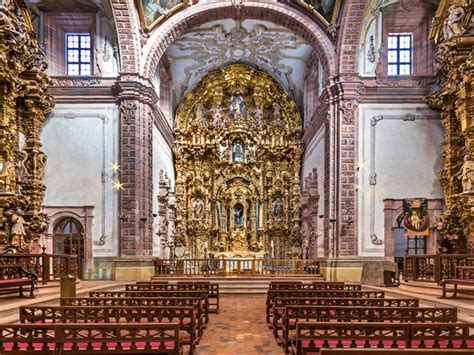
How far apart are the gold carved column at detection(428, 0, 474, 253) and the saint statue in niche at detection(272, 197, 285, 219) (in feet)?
38.1

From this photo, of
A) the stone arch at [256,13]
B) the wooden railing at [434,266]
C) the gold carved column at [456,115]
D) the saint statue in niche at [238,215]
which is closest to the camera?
the wooden railing at [434,266]

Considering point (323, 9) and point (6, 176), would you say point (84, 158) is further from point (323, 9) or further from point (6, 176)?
point (323, 9)

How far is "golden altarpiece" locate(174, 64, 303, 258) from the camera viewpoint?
27.9 meters

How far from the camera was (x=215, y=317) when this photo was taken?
11312 millimetres

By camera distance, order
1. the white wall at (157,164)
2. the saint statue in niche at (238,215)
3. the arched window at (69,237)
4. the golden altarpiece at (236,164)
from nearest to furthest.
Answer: the arched window at (69,237) → the white wall at (157,164) → the golden altarpiece at (236,164) → the saint statue in niche at (238,215)

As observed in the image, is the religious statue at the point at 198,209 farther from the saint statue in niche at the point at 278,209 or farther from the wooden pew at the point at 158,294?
the wooden pew at the point at 158,294

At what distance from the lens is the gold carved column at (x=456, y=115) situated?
14.5 m

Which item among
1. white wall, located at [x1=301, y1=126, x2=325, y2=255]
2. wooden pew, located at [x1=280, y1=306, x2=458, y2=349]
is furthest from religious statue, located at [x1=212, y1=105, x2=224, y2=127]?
wooden pew, located at [x1=280, y1=306, x2=458, y2=349]

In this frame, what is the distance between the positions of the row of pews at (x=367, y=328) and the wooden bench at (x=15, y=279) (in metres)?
5.81

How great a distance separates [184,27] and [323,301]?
51.7 feet

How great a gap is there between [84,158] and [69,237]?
3.40 m

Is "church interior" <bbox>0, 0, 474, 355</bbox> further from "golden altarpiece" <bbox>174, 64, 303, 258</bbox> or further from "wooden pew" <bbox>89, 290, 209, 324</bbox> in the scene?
"golden altarpiece" <bbox>174, 64, 303, 258</bbox>

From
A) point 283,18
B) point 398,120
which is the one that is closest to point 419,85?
point 398,120

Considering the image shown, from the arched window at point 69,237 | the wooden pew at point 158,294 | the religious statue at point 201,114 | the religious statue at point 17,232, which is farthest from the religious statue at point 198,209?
the wooden pew at point 158,294
